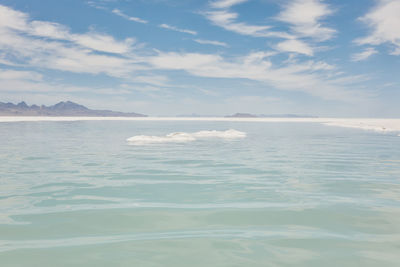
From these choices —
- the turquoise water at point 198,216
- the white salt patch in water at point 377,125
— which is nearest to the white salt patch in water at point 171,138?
the turquoise water at point 198,216

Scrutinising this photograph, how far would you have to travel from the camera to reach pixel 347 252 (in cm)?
394

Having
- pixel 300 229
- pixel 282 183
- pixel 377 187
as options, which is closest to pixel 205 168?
pixel 282 183

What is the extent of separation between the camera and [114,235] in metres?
4.53

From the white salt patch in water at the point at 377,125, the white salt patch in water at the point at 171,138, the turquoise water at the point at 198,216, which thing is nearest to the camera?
→ the turquoise water at the point at 198,216

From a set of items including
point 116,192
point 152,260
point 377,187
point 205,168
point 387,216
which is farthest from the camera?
point 205,168

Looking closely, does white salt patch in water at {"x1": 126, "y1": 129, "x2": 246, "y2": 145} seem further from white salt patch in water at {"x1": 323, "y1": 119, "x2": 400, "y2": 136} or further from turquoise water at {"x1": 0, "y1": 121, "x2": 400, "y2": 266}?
white salt patch in water at {"x1": 323, "y1": 119, "x2": 400, "y2": 136}

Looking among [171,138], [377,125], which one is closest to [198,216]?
[171,138]

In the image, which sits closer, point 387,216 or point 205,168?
point 387,216

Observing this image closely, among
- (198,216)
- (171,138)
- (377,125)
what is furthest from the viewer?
(377,125)

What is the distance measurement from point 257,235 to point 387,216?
252 cm

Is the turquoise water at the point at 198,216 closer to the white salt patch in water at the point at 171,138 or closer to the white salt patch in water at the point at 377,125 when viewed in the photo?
the white salt patch in water at the point at 171,138

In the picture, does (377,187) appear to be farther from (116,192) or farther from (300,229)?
(116,192)

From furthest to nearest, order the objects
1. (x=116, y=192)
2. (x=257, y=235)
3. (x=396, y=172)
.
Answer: (x=396, y=172) < (x=116, y=192) < (x=257, y=235)

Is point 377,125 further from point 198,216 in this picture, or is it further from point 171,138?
point 198,216
